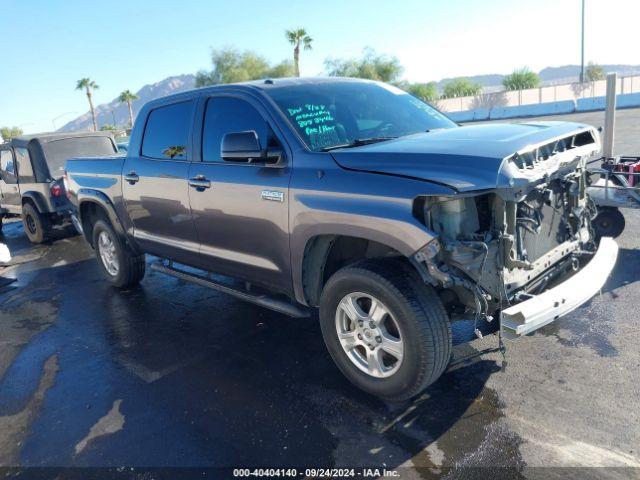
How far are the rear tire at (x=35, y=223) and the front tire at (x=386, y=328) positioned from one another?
7.84 meters

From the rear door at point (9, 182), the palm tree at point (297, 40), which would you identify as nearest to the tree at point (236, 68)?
the palm tree at point (297, 40)

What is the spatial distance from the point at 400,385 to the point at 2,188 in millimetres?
10373

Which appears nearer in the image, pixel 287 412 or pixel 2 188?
pixel 287 412

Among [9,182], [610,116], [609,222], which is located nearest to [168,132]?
[609,222]

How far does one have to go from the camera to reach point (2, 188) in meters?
10.8

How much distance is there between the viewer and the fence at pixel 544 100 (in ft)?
116

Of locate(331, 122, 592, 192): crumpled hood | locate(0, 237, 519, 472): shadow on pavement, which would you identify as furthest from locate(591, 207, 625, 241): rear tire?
locate(0, 237, 519, 472): shadow on pavement

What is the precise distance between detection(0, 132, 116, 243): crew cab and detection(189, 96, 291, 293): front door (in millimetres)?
5906

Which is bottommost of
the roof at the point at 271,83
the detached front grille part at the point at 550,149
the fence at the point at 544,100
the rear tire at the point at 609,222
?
the fence at the point at 544,100

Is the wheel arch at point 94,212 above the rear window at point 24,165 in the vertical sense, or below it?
below

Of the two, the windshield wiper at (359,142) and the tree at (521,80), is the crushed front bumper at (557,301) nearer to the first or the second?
the windshield wiper at (359,142)

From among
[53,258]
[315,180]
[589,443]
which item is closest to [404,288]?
[315,180]

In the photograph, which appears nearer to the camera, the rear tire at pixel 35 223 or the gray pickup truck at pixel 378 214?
the gray pickup truck at pixel 378 214

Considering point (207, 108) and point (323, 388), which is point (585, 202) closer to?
point (323, 388)
